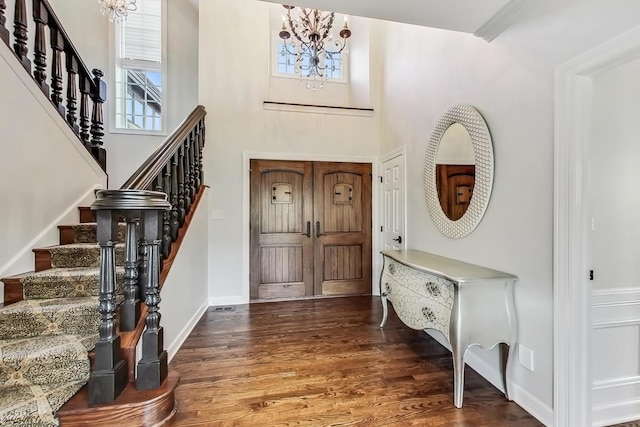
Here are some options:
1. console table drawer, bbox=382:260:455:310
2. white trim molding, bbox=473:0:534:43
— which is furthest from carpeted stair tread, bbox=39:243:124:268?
white trim molding, bbox=473:0:534:43

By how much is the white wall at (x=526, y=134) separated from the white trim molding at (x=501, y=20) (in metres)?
0.04

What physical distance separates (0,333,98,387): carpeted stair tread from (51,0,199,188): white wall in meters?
3.34

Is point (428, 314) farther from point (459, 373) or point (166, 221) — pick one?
point (166, 221)

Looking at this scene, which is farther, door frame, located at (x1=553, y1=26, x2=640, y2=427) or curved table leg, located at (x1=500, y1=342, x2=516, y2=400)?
curved table leg, located at (x1=500, y1=342, x2=516, y2=400)

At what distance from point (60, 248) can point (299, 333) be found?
2110 mm

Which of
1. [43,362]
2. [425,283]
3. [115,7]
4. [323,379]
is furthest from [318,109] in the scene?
[43,362]

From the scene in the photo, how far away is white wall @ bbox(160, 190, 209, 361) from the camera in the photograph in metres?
2.41

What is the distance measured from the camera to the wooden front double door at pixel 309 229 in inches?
159

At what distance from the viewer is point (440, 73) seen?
2670mm

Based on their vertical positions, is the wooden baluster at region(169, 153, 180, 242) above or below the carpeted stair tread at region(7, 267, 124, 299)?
above

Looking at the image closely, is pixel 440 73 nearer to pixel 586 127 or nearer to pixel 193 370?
pixel 586 127

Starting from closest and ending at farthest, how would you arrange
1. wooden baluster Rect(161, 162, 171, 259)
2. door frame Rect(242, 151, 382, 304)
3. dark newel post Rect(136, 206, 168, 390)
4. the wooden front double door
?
dark newel post Rect(136, 206, 168, 390) < wooden baluster Rect(161, 162, 171, 259) < door frame Rect(242, 151, 382, 304) < the wooden front double door

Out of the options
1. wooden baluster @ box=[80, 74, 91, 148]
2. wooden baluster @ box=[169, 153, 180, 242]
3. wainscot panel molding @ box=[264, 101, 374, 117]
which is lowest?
wooden baluster @ box=[169, 153, 180, 242]

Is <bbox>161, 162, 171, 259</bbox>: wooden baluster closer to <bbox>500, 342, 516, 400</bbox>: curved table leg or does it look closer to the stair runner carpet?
the stair runner carpet
